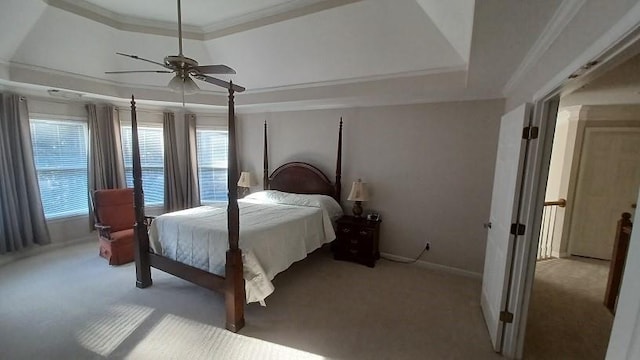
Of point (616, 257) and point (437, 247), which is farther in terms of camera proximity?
point (437, 247)

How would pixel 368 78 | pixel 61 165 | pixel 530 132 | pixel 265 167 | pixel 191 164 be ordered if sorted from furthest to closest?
pixel 191 164 < pixel 265 167 < pixel 61 165 < pixel 368 78 < pixel 530 132

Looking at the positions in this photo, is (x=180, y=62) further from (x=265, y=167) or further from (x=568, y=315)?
(x=568, y=315)

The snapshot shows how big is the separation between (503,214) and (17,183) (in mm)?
5841

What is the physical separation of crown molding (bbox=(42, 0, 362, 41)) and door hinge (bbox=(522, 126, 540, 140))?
6.45ft

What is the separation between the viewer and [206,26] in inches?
130

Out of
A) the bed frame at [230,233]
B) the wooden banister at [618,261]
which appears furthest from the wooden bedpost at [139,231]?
the wooden banister at [618,261]

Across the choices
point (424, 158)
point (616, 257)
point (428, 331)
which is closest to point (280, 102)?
point (424, 158)

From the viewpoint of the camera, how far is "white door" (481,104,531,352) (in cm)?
190

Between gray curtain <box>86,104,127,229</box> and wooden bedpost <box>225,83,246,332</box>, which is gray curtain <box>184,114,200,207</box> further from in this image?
wooden bedpost <box>225,83,246,332</box>

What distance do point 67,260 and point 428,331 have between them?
463 cm

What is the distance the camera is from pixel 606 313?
2594 millimetres

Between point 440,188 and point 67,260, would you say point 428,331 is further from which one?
point 67,260

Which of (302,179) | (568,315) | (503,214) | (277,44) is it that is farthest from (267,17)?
(568,315)

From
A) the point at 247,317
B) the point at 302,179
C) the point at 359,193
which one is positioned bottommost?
the point at 247,317
